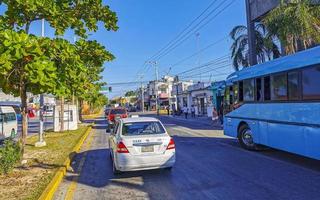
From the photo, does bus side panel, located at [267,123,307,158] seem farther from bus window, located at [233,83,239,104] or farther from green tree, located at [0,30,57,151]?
green tree, located at [0,30,57,151]

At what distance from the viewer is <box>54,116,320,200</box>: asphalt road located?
7.57 meters

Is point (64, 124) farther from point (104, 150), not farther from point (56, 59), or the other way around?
point (56, 59)

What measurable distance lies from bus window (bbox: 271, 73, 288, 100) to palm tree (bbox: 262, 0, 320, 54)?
7082 mm

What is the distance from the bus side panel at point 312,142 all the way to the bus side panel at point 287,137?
16cm

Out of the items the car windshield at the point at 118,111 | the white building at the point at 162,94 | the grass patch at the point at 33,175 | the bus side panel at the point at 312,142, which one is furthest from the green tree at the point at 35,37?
the white building at the point at 162,94

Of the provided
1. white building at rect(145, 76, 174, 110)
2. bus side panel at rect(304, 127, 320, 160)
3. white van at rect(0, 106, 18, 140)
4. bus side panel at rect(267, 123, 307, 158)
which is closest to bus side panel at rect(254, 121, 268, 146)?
bus side panel at rect(267, 123, 307, 158)

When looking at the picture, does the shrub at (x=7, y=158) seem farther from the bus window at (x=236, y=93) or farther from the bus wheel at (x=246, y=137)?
the bus window at (x=236, y=93)

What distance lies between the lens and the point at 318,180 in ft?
27.6

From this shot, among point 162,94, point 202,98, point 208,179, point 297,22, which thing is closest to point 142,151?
point 208,179

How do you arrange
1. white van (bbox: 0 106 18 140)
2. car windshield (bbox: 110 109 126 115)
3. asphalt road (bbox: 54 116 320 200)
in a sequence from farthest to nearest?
car windshield (bbox: 110 109 126 115) → white van (bbox: 0 106 18 140) → asphalt road (bbox: 54 116 320 200)

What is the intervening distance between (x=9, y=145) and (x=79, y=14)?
474 centimetres

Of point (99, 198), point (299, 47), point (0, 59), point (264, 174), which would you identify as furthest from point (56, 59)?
point (299, 47)

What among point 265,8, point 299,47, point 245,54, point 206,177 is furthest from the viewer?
point 245,54

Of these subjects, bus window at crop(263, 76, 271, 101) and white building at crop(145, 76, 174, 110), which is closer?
bus window at crop(263, 76, 271, 101)
